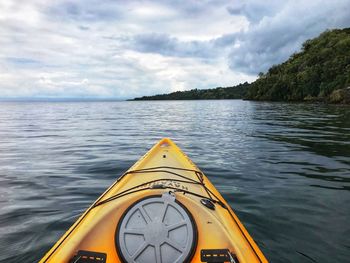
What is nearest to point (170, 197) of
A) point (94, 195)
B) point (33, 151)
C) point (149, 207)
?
point (149, 207)

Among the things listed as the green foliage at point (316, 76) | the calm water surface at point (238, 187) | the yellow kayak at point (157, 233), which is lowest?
the calm water surface at point (238, 187)

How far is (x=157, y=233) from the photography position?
3.78 meters

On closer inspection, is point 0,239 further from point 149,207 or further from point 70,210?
point 149,207

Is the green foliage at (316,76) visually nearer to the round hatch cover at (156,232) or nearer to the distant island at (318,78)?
the distant island at (318,78)

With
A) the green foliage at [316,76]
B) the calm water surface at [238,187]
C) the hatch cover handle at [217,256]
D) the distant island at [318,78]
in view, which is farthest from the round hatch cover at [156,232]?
the green foliage at [316,76]

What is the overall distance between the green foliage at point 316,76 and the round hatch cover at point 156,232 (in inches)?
2622

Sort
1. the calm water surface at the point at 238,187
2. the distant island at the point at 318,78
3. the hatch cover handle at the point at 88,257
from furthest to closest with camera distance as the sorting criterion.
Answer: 1. the distant island at the point at 318,78
2. the calm water surface at the point at 238,187
3. the hatch cover handle at the point at 88,257

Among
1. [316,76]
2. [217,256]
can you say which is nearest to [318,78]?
[316,76]

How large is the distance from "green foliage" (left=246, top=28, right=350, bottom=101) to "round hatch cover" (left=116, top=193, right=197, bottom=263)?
66607 millimetres

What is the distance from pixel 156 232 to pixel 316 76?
81171 mm

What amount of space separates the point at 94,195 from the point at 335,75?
7680 cm

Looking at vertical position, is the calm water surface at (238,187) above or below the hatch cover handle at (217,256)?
below

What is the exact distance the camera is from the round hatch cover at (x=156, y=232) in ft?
11.9

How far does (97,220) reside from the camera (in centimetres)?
415
